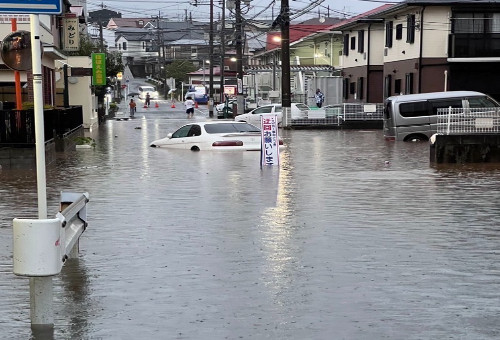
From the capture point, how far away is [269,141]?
833 inches

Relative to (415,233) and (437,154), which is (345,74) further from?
(415,233)

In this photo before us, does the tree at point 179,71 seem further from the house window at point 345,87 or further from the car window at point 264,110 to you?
the car window at point 264,110

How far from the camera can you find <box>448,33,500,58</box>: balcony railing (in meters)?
43.4

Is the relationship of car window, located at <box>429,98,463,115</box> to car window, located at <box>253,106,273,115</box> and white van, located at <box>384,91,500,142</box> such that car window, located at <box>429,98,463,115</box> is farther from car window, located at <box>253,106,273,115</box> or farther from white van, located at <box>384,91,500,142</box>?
car window, located at <box>253,106,273,115</box>

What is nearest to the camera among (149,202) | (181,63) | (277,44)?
(149,202)

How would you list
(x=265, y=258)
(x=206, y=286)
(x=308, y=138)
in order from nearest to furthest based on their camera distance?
1. (x=206, y=286)
2. (x=265, y=258)
3. (x=308, y=138)

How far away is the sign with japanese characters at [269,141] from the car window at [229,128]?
541 centimetres

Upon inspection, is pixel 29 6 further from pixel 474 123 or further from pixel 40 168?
pixel 474 123

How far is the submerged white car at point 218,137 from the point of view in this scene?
2608cm

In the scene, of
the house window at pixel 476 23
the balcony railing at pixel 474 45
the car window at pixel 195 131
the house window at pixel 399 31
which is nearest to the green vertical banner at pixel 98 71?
the house window at pixel 399 31

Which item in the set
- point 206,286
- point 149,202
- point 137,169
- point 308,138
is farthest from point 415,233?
point 308,138

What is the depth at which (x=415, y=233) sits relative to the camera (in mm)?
11062

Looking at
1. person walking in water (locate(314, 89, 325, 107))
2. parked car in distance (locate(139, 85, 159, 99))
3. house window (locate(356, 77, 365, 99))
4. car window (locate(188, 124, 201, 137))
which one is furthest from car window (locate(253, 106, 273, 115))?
parked car in distance (locate(139, 85, 159, 99))

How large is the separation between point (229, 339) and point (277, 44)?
77896 millimetres
